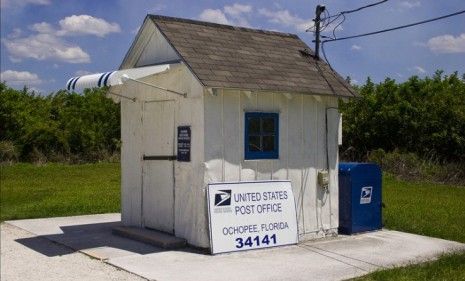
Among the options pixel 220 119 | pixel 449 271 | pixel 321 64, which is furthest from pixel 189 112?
pixel 449 271

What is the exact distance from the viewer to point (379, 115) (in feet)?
78.6

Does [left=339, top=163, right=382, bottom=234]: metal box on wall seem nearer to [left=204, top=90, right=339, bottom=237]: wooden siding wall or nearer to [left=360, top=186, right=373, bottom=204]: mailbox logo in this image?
[left=360, top=186, right=373, bottom=204]: mailbox logo

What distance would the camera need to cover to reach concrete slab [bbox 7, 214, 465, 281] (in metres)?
7.38

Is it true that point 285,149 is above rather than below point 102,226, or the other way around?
above

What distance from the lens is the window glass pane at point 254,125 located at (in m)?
9.09

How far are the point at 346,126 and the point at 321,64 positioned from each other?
1472cm

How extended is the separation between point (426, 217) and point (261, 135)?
5.13 m

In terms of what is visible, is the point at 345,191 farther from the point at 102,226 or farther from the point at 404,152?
the point at 404,152

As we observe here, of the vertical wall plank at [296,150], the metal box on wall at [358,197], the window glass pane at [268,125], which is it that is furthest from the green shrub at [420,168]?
the window glass pane at [268,125]

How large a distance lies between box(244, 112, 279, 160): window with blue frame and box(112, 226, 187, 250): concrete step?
166 centimetres

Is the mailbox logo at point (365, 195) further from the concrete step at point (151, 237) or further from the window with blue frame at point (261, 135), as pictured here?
the concrete step at point (151, 237)

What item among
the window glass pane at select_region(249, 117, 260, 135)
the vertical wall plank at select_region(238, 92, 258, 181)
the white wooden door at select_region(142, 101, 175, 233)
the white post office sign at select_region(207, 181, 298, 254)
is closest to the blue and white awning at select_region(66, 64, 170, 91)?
the white wooden door at select_region(142, 101, 175, 233)

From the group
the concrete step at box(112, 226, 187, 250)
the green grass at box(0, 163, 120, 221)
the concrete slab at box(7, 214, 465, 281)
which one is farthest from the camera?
the green grass at box(0, 163, 120, 221)

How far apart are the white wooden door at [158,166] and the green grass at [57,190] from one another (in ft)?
12.0
